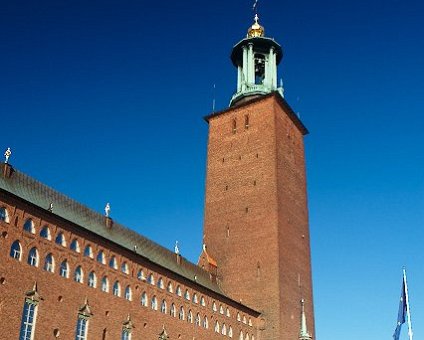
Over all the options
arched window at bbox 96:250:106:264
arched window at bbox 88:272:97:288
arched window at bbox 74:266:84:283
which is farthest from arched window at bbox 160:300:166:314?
arched window at bbox 74:266:84:283

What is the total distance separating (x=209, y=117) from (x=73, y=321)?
32011mm

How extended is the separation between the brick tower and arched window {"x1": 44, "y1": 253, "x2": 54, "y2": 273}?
21394 mm

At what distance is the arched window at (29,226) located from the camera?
3071 cm

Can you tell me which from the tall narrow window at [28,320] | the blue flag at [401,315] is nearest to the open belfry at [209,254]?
the tall narrow window at [28,320]

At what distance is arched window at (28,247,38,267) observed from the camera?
3034 cm

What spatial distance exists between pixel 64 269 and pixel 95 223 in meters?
6.35

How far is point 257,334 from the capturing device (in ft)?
155

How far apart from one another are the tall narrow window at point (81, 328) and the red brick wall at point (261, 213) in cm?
1858

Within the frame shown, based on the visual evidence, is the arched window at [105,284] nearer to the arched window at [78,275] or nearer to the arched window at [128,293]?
the arched window at [128,293]

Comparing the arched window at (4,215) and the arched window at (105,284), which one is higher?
the arched window at (4,215)

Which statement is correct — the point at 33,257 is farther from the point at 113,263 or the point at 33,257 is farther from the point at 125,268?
the point at 125,268

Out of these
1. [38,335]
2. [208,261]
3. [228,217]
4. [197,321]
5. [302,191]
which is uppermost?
[302,191]

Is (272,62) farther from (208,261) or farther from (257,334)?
(257,334)

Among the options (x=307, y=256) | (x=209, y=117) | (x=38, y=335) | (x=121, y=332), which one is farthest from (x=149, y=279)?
(x=209, y=117)
